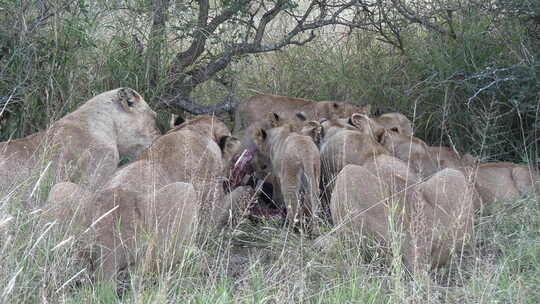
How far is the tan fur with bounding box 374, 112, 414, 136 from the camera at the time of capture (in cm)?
930

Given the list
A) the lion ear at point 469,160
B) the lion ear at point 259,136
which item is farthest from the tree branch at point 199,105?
the lion ear at point 469,160

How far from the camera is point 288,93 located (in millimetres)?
11141

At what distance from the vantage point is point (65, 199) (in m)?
5.96

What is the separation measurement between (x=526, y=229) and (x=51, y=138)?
4017mm

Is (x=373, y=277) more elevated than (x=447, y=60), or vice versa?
(x=447, y=60)

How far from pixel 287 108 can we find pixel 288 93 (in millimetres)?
1152

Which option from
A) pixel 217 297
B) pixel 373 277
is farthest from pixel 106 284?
pixel 373 277

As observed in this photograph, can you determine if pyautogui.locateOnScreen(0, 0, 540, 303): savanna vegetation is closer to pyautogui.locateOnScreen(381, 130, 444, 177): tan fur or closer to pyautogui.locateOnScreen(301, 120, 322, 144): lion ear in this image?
pyautogui.locateOnScreen(381, 130, 444, 177): tan fur

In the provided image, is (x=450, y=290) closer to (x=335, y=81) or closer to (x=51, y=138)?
(x=51, y=138)

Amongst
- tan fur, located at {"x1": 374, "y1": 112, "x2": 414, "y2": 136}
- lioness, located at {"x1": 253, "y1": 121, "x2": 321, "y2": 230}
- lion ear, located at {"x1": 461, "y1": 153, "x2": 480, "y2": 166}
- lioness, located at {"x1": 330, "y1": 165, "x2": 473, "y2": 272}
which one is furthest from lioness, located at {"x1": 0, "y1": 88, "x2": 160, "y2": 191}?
lion ear, located at {"x1": 461, "y1": 153, "x2": 480, "y2": 166}

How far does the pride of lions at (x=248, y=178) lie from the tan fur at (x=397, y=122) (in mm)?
14

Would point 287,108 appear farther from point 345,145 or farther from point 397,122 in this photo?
point 345,145

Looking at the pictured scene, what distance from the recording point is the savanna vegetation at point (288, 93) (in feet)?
17.9

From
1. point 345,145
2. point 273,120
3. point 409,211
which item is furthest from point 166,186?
point 273,120
